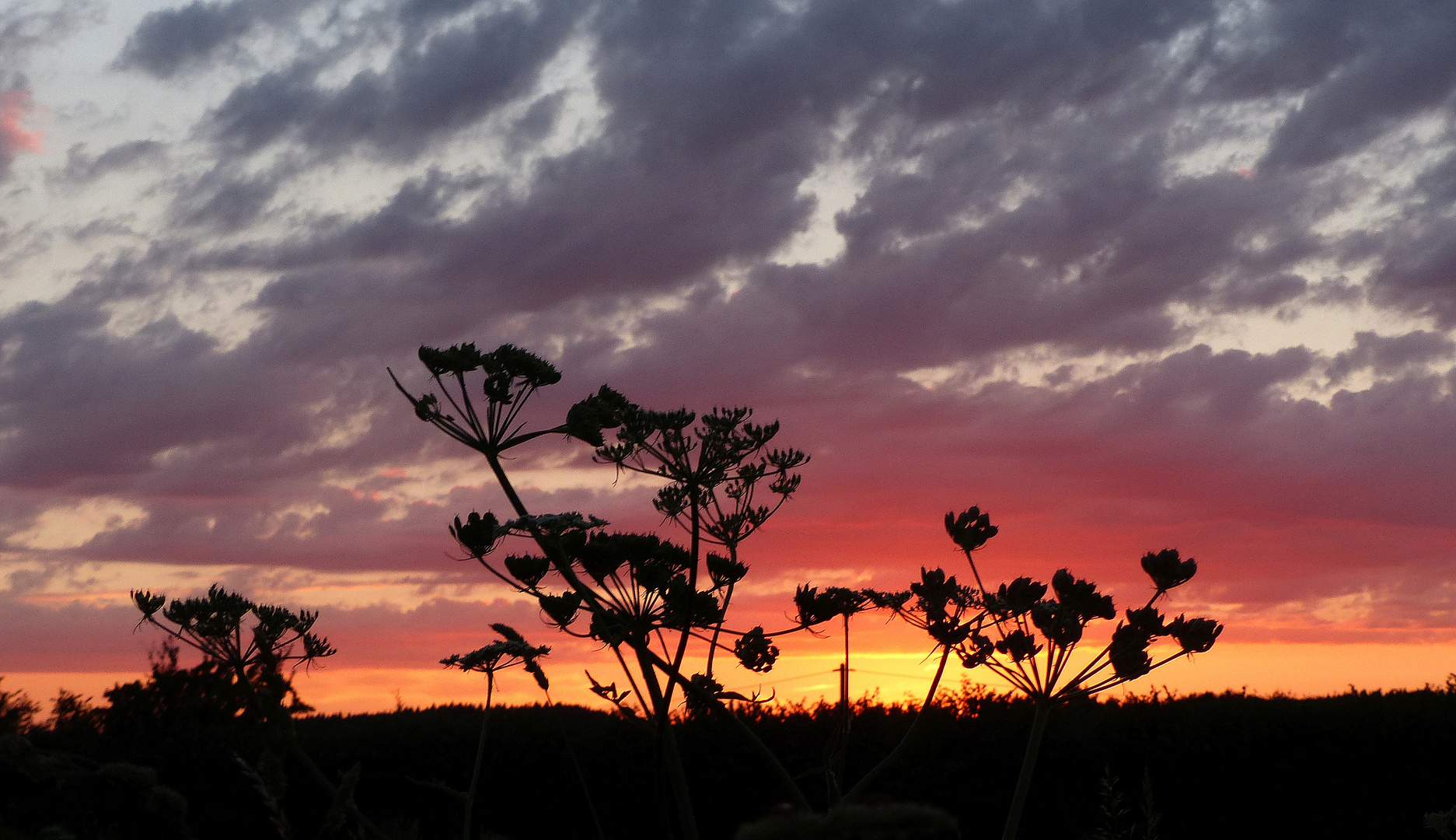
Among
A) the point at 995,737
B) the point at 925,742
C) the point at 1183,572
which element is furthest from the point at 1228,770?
the point at 1183,572

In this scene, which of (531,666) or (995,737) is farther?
(995,737)

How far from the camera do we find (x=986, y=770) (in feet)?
40.4

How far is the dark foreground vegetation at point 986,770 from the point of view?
12.2 m

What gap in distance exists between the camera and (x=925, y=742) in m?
12.4

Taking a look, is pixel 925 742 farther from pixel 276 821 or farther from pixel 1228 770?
pixel 276 821

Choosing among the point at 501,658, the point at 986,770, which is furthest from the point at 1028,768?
the point at 986,770

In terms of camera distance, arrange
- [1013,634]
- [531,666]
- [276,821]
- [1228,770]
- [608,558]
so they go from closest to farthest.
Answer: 1. [276,821]
2. [1013,634]
3. [608,558]
4. [531,666]
5. [1228,770]

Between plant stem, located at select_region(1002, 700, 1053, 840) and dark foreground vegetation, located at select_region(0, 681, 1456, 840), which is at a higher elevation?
plant stem, located at select_region(1002, 700, 1053, 840)

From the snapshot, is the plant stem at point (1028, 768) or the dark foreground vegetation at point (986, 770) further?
the dark foreground vegetation at point (986, 770)

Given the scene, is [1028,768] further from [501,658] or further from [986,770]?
[986,770]

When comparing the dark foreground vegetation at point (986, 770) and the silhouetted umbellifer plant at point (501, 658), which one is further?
the dark foreground vegetation at point (986, 770)

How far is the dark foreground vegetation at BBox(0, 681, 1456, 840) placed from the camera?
12156mm

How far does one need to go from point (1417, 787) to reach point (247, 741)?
1422 cm

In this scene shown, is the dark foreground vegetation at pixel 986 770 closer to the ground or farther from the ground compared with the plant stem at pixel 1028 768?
closer to the ground
